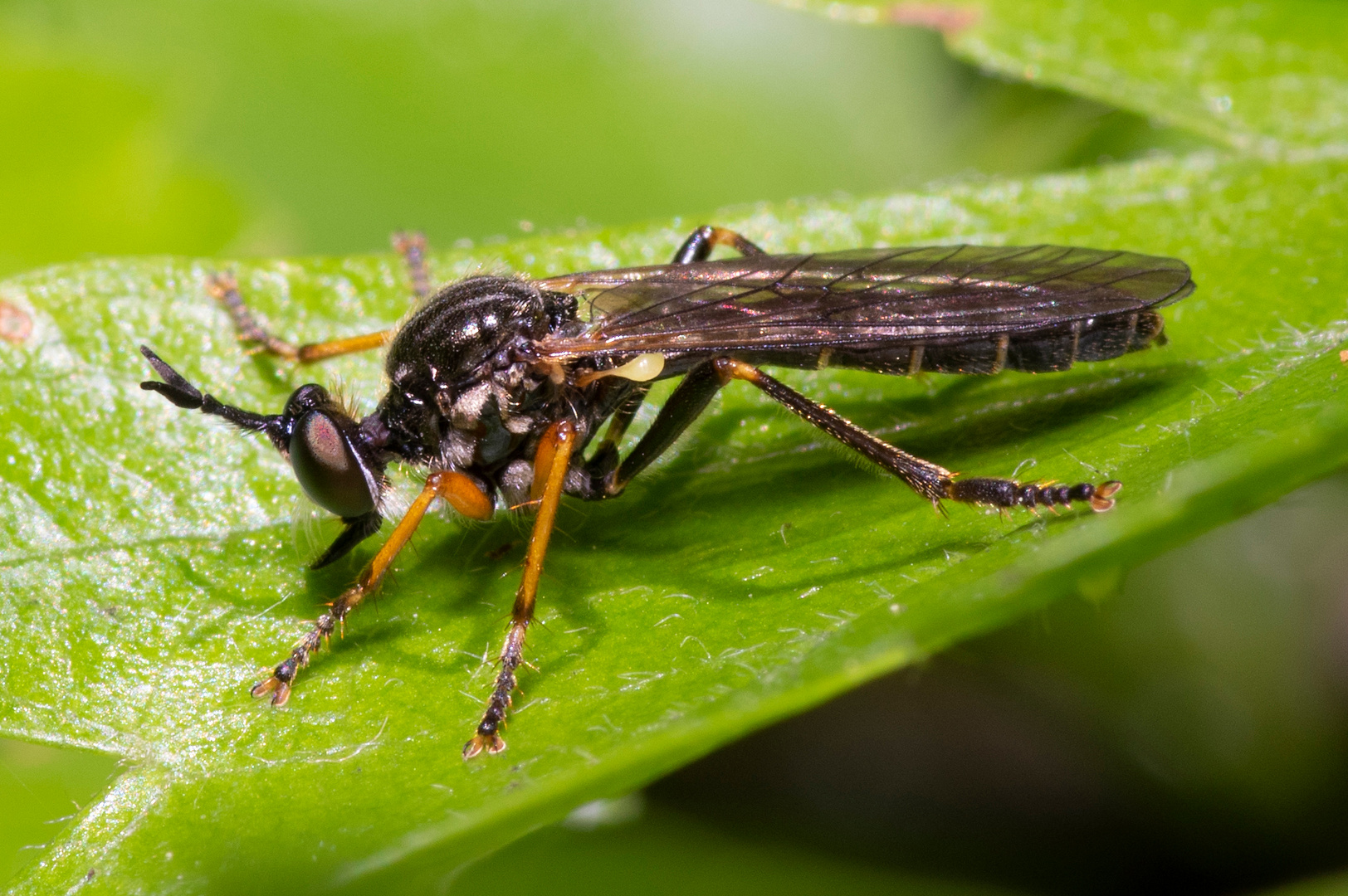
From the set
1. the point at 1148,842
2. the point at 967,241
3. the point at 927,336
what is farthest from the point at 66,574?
the point at 1148,842

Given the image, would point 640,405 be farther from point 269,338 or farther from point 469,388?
point 269,338

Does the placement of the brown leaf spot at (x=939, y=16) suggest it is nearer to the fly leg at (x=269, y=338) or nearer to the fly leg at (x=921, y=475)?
the fly leg at (x=921, y=475)

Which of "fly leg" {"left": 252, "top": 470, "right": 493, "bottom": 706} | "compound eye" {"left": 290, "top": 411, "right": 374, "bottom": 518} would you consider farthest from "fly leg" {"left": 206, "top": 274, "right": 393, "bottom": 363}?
"fly leg" {"left": 252, "top": 470, "right": 493, "bottom": 706}

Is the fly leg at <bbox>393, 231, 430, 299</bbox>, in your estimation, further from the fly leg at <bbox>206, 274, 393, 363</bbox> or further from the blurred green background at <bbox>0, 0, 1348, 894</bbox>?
the blurred green background at <bbox>0, 0, 1348, 894</bbox>

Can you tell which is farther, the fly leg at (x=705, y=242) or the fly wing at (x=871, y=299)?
the fly leg at (x=705, y=242)

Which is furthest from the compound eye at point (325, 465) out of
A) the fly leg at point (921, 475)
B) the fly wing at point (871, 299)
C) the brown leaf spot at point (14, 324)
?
the fly leg at point (921, 475)

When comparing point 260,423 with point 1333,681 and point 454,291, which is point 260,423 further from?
point 1333,681

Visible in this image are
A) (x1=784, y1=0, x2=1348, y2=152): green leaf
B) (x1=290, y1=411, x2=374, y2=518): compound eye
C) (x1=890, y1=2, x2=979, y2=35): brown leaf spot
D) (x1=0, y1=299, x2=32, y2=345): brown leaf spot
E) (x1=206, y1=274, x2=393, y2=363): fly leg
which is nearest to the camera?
(x1=290, y1=411, x2=374, y2=518): compound eye
